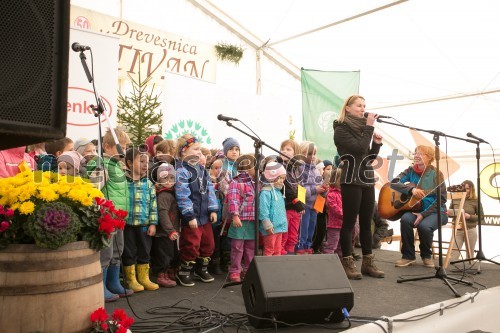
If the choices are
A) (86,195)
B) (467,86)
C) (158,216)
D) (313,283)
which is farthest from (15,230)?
(467,86)

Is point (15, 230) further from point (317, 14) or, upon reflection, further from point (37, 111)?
point (317, 14)

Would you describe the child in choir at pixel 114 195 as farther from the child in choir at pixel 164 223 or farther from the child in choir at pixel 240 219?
the child in choir at pixel 240 219

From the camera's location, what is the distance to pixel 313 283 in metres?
2.26

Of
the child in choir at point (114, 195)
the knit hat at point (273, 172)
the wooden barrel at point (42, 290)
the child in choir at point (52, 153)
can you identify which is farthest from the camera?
the knit hat at point (273, 172)

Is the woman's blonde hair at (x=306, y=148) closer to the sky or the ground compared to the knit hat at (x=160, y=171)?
closer to the sky

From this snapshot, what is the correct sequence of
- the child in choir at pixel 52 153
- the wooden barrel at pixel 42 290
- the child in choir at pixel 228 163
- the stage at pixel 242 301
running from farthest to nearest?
the child in choir at pixel 228 163 < the child in choir at pixel 52 153 < the stage at pixel 242 301 < the wooden barrel at pixel 42 290

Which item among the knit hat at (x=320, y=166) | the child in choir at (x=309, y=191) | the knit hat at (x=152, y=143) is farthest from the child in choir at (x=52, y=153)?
the knit hat at (x=320, y=166)

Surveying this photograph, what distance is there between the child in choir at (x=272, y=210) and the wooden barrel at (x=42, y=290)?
2.07 metres

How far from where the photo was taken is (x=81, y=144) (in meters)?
3.71

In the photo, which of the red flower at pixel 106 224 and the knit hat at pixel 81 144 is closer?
the red flower at pixel 106 224

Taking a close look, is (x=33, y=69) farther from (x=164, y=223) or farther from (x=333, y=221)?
(x=333, y=221)

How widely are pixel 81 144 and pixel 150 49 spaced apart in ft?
12.6

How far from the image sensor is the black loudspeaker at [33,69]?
103 cm

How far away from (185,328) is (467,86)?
7742 millimetres
